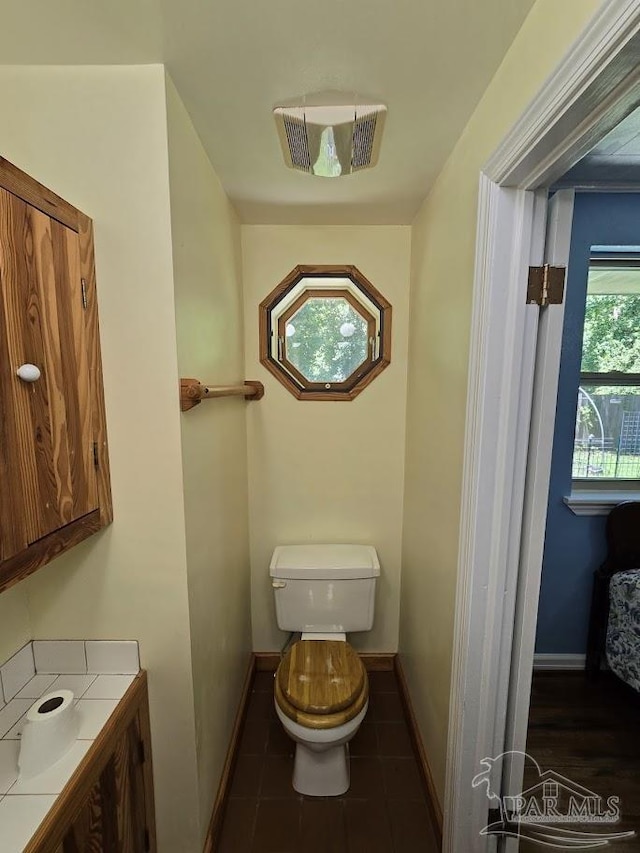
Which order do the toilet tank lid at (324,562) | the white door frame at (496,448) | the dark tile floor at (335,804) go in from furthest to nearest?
the toilet tank lid at (324,562)
the dark tile floor at (335,804)
the white door frame at (496,448)

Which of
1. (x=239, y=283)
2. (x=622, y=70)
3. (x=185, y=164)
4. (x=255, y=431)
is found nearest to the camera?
(x=622, y=70)

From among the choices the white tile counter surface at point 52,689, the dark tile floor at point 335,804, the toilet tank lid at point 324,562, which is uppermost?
the white tile counter surface at point 52,689

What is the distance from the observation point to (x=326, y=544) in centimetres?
197

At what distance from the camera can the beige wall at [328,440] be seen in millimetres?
1825

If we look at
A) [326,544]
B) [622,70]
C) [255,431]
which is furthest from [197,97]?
[326,544]

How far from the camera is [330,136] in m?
1.08

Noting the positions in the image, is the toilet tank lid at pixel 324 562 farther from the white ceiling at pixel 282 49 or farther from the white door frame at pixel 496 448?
the white ceiling at pixel 282 49

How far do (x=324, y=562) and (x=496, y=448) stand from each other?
42.6 inches

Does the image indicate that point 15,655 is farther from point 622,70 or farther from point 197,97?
point 622,70

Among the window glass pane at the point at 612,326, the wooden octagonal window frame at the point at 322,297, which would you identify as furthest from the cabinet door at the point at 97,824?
the window glass pane at the point at 612,326

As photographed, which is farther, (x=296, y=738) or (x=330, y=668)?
(x=330, y=668)

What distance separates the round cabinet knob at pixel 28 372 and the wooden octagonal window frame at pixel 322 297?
3.89 ft

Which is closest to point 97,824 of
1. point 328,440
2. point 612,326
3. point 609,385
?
point 328,440

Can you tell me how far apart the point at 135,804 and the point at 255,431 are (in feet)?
4.38
